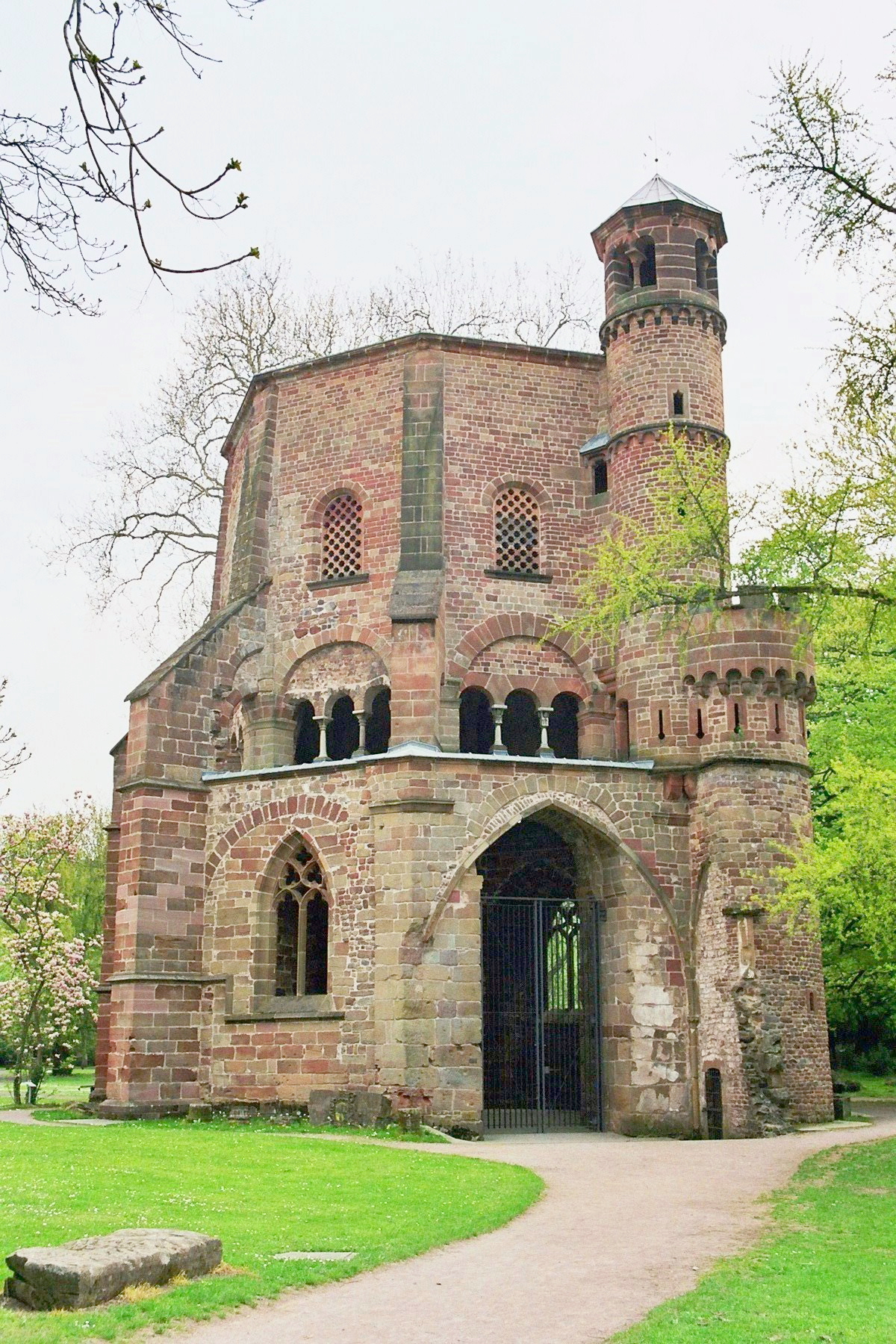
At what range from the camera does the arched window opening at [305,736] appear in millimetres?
25000

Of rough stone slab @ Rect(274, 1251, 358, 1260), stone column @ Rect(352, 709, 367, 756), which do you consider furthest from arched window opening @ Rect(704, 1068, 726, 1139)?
rough stone slab @ Rect(274, 1251, 358, 1260)

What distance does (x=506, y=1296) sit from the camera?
867cm

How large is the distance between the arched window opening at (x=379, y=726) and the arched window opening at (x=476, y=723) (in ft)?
Result: 4.24

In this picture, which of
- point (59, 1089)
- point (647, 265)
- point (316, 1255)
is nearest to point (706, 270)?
point (647, 265)

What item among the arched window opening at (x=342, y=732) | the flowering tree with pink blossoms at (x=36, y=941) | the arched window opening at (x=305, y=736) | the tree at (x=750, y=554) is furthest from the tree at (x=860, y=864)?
the flowering tree with pink blossoms at (x=36, y=941)

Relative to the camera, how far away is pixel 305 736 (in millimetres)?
25297

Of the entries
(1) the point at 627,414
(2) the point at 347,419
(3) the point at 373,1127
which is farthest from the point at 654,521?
(3) the point at 373,1127

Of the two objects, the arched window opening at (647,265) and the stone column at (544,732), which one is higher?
the arched window opening at (647,265)

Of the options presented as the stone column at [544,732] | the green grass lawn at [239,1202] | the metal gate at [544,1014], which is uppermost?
the stone column at [544,732]

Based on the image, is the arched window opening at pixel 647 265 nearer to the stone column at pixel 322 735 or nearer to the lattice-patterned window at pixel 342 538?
the lattice-patterned window at pixel 342 538

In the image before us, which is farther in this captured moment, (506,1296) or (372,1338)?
(506,1296)

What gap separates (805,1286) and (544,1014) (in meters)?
14.1

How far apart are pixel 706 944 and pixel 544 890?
432 cm

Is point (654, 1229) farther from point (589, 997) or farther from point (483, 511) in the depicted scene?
point (483, 511)
